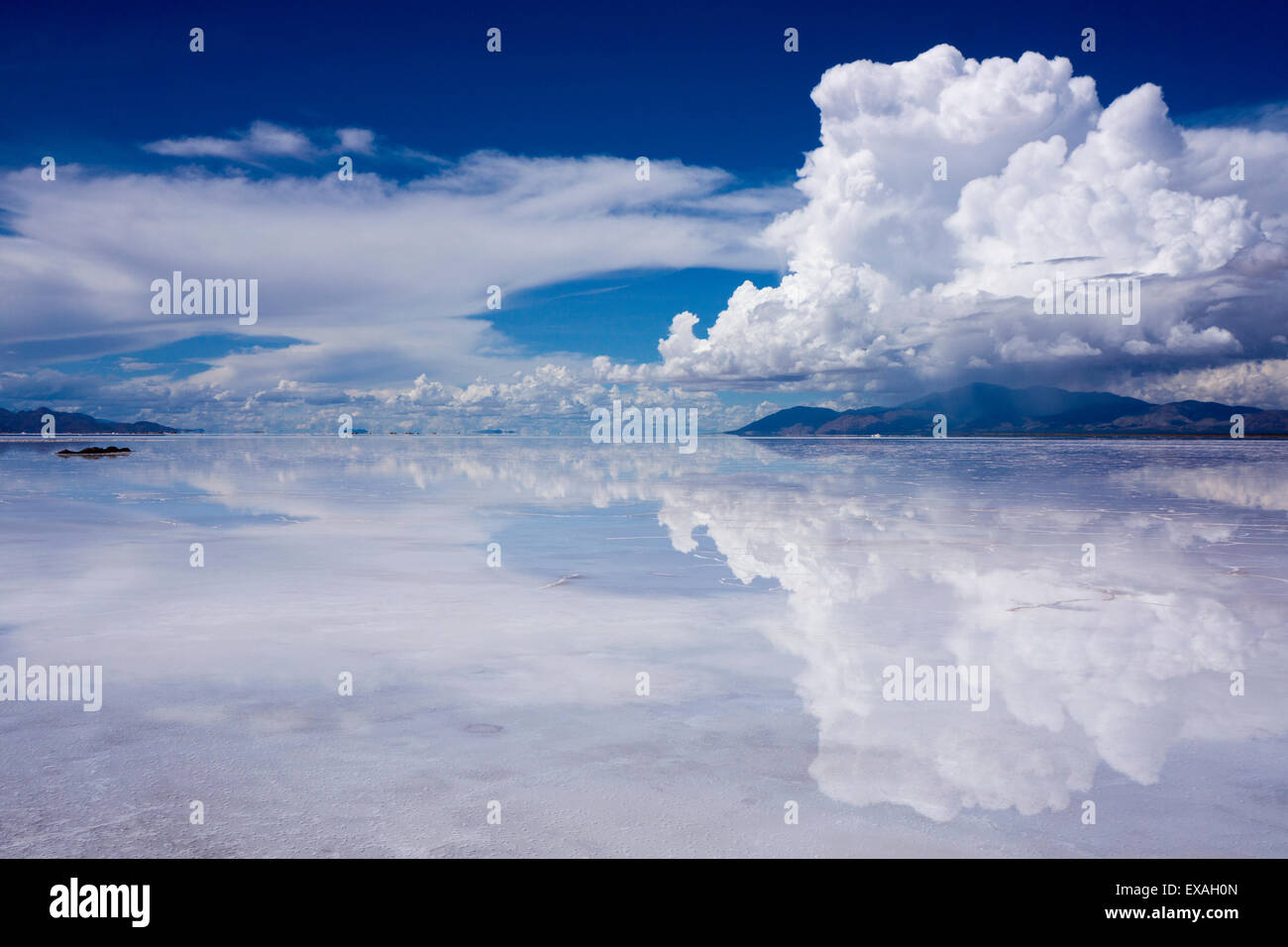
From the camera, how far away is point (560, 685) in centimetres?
695

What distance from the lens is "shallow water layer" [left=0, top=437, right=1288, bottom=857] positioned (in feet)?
14.8

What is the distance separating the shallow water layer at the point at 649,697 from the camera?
4516mm

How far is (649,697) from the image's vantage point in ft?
21.8

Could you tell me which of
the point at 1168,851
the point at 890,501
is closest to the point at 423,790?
the point at 1168,851

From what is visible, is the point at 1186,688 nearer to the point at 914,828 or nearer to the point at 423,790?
the point at 914,828

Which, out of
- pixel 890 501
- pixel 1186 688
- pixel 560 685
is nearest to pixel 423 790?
pixel 560 685

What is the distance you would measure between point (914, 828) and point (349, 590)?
8.23 metres

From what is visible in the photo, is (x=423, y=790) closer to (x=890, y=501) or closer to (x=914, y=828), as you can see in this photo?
(x=914, y=828)
